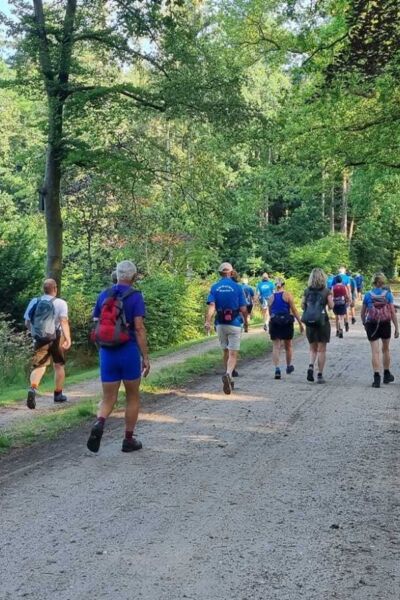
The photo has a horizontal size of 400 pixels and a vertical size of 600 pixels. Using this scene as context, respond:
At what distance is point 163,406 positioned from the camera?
9.34 meters

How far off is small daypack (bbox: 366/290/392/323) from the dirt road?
10.1 feet

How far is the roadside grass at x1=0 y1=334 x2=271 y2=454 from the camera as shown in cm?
756

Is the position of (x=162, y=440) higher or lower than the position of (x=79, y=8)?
lower

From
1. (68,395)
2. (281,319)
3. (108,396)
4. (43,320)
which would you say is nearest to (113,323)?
(108,396)

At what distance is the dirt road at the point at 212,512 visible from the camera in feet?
12.4

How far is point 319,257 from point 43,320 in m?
28.6

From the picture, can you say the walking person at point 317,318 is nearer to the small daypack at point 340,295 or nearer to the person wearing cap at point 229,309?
→ the person wearing cap at point 229,309

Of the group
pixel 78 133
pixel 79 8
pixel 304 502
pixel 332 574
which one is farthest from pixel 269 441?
pixel 79 8

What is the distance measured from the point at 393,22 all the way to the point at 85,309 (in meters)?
12.5

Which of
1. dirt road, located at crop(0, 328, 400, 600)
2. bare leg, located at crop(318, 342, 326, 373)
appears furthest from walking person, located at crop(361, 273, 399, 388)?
dirt road, located at crop(0, 328, 400, 600)

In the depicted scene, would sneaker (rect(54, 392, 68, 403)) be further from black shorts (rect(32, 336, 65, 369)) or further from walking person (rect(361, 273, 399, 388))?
walking person (rect(361, 273, 399, 388))

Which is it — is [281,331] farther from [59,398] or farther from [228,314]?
[59,398]

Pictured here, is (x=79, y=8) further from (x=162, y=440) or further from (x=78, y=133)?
(x=162, y=440)

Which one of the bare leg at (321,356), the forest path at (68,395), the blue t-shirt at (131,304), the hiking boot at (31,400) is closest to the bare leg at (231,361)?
the bare leg at (321,356)
